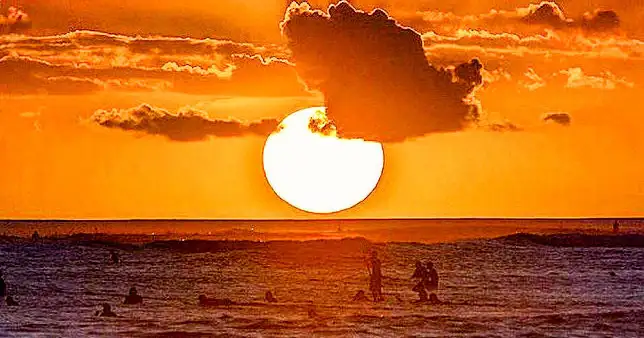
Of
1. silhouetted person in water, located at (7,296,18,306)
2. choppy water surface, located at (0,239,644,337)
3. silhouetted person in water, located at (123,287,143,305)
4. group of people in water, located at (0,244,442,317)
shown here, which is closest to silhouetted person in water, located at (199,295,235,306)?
group of people in water, located at (0,244,442,317)

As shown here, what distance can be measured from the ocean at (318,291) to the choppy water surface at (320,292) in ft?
0.20

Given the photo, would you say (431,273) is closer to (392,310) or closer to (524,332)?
(392,310)

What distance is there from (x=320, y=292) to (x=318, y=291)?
0.54 m

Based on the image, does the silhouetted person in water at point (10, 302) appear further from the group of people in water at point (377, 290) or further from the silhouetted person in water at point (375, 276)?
the silhouetted person in water at point (375, 276)

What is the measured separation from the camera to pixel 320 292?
49969 mm

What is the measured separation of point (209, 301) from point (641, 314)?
1410 centimetres

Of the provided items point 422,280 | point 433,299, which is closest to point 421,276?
point 422,280

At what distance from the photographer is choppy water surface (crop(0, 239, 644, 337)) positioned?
3666 cm

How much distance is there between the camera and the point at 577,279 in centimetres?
5803

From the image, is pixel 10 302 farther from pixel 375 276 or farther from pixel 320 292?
pixel 375 276

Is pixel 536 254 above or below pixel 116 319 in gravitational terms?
above

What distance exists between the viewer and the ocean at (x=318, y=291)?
120 ft

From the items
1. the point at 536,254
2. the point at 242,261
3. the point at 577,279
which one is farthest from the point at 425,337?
the point at 536,254

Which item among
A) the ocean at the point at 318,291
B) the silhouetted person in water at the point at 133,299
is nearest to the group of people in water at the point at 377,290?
the silhouetted person in water at the point at 133,299
